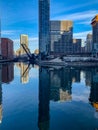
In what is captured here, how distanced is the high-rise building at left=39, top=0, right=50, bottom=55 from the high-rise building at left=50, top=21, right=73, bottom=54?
413 centimetres

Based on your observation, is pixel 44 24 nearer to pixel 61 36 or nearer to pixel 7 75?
pixel 61 36

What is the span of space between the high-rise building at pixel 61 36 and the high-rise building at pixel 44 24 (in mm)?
4129

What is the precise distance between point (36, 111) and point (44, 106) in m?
2.02

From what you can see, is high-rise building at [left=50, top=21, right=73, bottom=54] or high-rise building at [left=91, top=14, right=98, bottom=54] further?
high-rise building at [left=50, top=21, right=73, bottom=54]

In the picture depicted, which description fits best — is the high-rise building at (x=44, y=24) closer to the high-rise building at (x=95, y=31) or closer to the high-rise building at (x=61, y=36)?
the high-rise building at (x=61, y=36)

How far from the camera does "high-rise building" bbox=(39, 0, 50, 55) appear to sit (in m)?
179

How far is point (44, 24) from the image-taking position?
7067 inches

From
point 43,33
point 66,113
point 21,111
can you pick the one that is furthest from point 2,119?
point 43,33

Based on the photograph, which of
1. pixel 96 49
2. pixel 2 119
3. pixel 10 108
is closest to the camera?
pixel 2 119

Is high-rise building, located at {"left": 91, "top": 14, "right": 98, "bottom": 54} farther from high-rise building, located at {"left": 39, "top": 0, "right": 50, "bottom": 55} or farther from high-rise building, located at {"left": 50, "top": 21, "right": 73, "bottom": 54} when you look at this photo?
high-rise building, located at {"left": 39, "top": 0, "right": 50, "bottom": 55}

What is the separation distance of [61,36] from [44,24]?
13.9 metres

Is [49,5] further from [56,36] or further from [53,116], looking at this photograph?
[53,116]

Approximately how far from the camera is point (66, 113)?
732 inches

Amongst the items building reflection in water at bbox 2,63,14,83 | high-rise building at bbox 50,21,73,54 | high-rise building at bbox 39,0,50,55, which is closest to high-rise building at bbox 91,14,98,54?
high-rise building at bbox 50,21,73,54
